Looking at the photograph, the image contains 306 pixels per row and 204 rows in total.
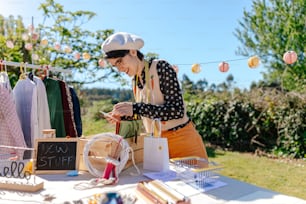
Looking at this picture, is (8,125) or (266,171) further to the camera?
(266,171)

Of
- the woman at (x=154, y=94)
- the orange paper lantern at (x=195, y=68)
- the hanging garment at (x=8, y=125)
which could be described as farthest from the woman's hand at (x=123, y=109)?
the orange paper lantern at (x=195, y=68)

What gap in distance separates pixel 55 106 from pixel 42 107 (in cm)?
12

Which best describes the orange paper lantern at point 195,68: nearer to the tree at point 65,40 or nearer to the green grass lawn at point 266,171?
the green grass lawn at point 266,171

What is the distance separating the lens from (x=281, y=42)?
28.2 ft

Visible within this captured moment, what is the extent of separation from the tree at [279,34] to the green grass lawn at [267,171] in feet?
13.4

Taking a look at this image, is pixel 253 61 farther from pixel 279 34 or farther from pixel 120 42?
pixel 279 34

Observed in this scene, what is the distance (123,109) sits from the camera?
1051mm

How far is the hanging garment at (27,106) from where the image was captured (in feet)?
5.67

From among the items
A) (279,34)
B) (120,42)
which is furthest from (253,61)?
(279,34)

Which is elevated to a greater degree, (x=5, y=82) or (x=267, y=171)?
(x=5, y=82)

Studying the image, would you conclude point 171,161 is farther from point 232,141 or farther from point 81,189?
point 232,141

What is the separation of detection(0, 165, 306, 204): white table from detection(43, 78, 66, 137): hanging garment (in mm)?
1086

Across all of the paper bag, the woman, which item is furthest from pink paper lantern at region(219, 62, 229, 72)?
the paper bag

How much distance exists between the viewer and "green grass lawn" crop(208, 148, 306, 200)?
310 cm
